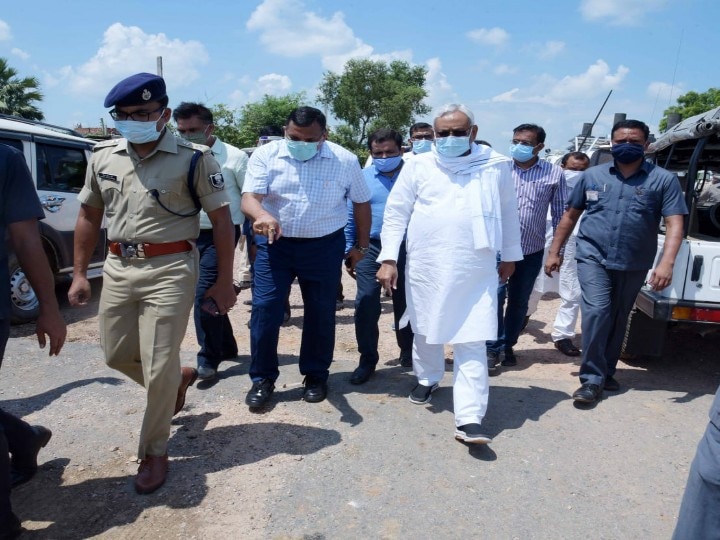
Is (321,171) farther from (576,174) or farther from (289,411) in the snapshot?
(576,174)

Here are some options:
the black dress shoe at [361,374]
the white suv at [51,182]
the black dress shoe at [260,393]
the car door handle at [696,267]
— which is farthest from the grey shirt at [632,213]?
the white suv at [51,182]

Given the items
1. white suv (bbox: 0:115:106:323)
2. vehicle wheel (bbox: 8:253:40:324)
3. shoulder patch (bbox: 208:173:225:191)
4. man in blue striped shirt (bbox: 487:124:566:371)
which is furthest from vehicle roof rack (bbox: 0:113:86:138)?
man in blue striped shirt (bbox: 487:124:566:371)

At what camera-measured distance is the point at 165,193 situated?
116 inches

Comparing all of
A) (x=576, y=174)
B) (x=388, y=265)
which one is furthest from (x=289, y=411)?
(x=576, y=174)

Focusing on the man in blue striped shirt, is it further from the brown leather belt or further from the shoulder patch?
the brown leather belt

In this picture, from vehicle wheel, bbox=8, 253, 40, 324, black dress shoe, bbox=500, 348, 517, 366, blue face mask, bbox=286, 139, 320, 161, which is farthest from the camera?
vehicle wheel, bbox=8, 253, 40, 324

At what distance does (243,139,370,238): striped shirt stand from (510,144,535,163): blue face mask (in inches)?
68.0

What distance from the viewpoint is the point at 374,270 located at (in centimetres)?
455

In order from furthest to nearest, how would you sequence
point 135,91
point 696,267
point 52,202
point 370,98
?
1. point 370,98
2. point 52,202
3. point 696,267
4. point 135,91

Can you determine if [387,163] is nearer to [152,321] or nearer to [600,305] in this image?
[600,305]

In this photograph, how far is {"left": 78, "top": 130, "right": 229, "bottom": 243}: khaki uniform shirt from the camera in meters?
2.94

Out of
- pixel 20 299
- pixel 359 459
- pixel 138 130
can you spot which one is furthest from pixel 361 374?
pixel 20 299

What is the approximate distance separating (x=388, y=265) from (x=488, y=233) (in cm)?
64

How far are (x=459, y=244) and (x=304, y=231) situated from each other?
3.23ft
